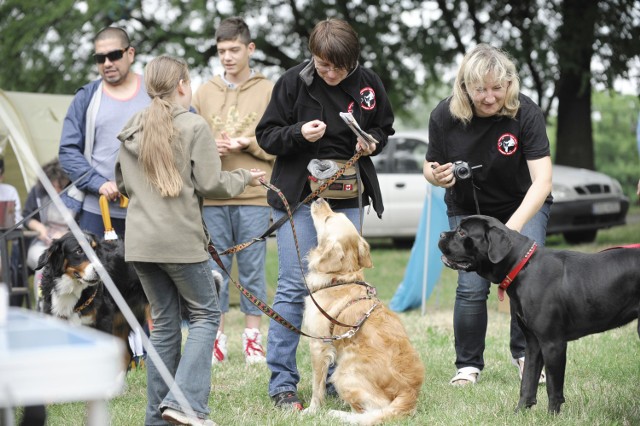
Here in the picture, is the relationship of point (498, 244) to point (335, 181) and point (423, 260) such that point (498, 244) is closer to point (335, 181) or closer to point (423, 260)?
point (335, 181)

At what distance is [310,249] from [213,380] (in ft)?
4.21

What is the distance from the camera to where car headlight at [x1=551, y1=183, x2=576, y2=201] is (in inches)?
483

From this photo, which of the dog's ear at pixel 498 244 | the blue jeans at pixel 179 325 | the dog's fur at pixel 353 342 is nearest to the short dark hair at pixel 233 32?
the dog's fur at pixel 353 342

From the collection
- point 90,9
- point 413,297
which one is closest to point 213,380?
point 413,297

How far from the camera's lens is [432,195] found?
26.8 ft

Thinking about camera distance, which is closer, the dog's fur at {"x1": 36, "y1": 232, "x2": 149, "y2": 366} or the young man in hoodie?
the dog's fur at {"x1": 36, "y1": 232, "x2": 149, "y2": 366}

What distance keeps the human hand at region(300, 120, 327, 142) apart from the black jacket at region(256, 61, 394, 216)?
0.13m

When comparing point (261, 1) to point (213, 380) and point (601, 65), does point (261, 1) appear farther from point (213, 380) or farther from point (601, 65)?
point (213, 380)

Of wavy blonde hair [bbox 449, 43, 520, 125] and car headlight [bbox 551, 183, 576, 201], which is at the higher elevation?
wavy blonde hair [bbox 449, 43, 520, 125]

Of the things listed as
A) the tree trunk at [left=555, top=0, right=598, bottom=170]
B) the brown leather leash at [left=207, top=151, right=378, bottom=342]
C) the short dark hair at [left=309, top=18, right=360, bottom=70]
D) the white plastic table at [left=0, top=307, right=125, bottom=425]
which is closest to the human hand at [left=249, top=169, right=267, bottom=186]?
the brown leather leash at [left=207, top=151, right=378, bottom=342]

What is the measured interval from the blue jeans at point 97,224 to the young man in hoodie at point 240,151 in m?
0.62

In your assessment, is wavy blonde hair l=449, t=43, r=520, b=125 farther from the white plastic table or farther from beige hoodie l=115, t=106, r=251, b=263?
the white plastic table

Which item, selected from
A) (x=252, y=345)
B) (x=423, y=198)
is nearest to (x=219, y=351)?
(x=252, y=345)

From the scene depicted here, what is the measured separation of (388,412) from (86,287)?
2061 millimetres
